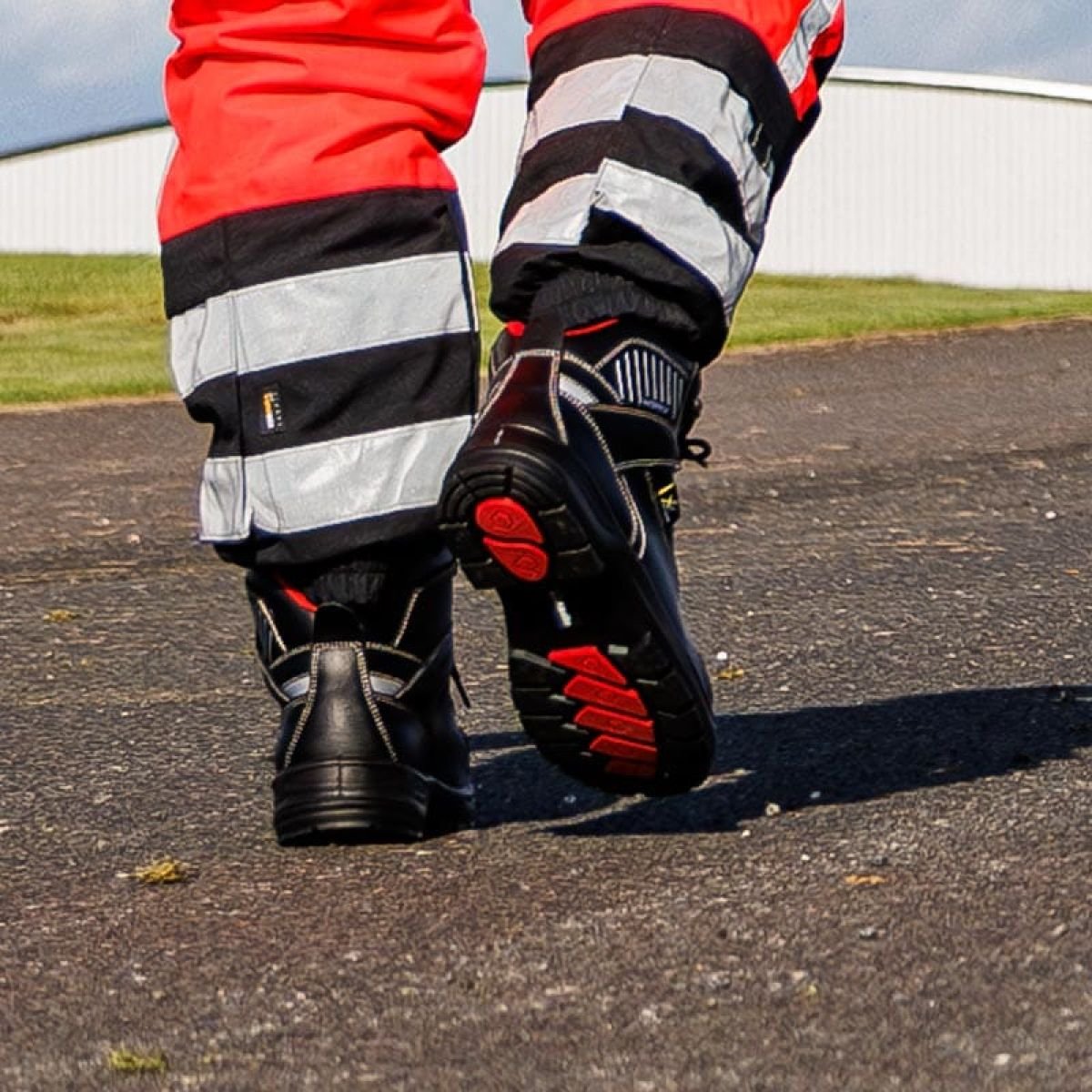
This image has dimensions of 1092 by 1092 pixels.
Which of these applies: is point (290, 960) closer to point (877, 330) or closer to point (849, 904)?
point (849, 904)

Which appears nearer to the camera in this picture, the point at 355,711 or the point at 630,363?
the point at 630,363

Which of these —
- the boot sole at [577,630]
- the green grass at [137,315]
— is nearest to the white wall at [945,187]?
the green grass at [137,315]

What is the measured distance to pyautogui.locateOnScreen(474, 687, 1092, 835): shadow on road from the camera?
212cm

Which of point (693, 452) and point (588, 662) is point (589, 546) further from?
point (693, 452)

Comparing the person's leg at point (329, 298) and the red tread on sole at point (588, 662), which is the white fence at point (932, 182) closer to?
the person's leg at point (329, 298)

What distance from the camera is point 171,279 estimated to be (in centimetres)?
198

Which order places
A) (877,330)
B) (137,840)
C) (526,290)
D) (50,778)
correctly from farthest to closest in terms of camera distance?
(877,330), (50,778), (137,840), (526,290)

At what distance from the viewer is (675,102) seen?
182 cm

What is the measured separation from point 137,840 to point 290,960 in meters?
0.51

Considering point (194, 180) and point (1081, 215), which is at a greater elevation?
point (194, 180)

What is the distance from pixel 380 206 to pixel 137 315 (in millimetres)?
12283

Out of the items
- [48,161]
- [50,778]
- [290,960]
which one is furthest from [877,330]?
[48,161]

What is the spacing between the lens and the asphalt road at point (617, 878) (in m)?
1.42

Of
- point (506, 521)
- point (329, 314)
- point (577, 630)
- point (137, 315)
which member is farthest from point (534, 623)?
point (137, 315)
